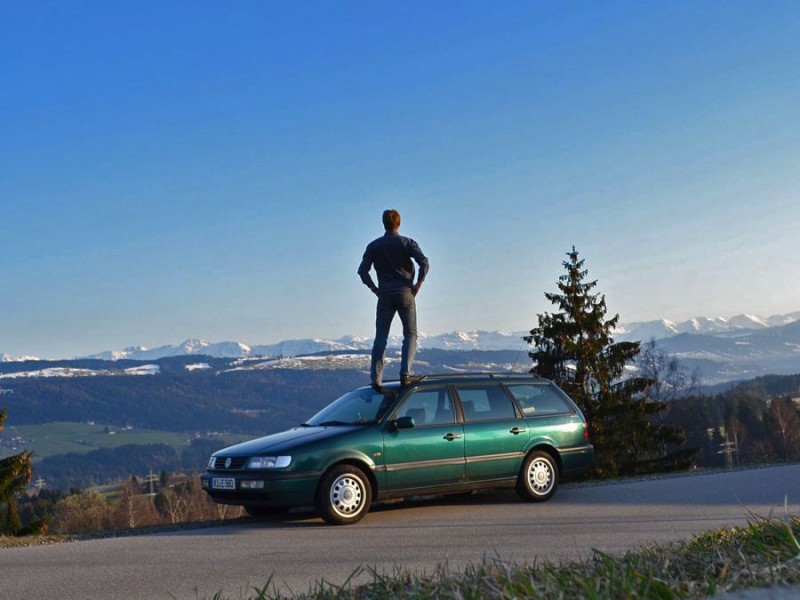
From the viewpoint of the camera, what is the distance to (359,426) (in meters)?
10.4

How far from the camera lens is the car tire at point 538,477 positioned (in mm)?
11367

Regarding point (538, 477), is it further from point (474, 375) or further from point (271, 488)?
point (271, 488)

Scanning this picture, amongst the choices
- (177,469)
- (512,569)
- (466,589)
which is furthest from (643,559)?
(177,469)

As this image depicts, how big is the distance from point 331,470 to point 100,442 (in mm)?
174936

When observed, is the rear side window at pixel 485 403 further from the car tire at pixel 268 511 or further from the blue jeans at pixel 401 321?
the car tire at pixel 268 511

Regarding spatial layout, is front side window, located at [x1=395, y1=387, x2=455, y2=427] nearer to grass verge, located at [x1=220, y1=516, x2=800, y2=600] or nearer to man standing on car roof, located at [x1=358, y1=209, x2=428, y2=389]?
man standing on car roof, located at [x1=358, y1=209, x2=428, y2=389]

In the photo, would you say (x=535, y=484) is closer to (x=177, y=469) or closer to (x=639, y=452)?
(x=639, y=452)

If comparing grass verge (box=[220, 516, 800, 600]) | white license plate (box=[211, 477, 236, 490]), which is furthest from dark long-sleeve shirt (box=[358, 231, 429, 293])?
grass verge (box=[220, 516, 800, 600])

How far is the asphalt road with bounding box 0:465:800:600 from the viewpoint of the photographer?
705 cm

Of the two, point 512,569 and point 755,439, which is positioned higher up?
point 512,569

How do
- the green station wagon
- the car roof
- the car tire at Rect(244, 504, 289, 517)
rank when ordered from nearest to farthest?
the green station wagon
the car tire at Rect(244, 504, 289, 517)
the car roof

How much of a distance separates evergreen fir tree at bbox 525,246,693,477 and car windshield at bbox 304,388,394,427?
1036 inches

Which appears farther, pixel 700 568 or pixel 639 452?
pixel 639 452

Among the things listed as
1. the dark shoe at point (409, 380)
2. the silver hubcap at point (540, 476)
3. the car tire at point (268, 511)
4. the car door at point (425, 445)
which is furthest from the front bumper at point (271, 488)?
the silver hubcap at point (540, 476)
